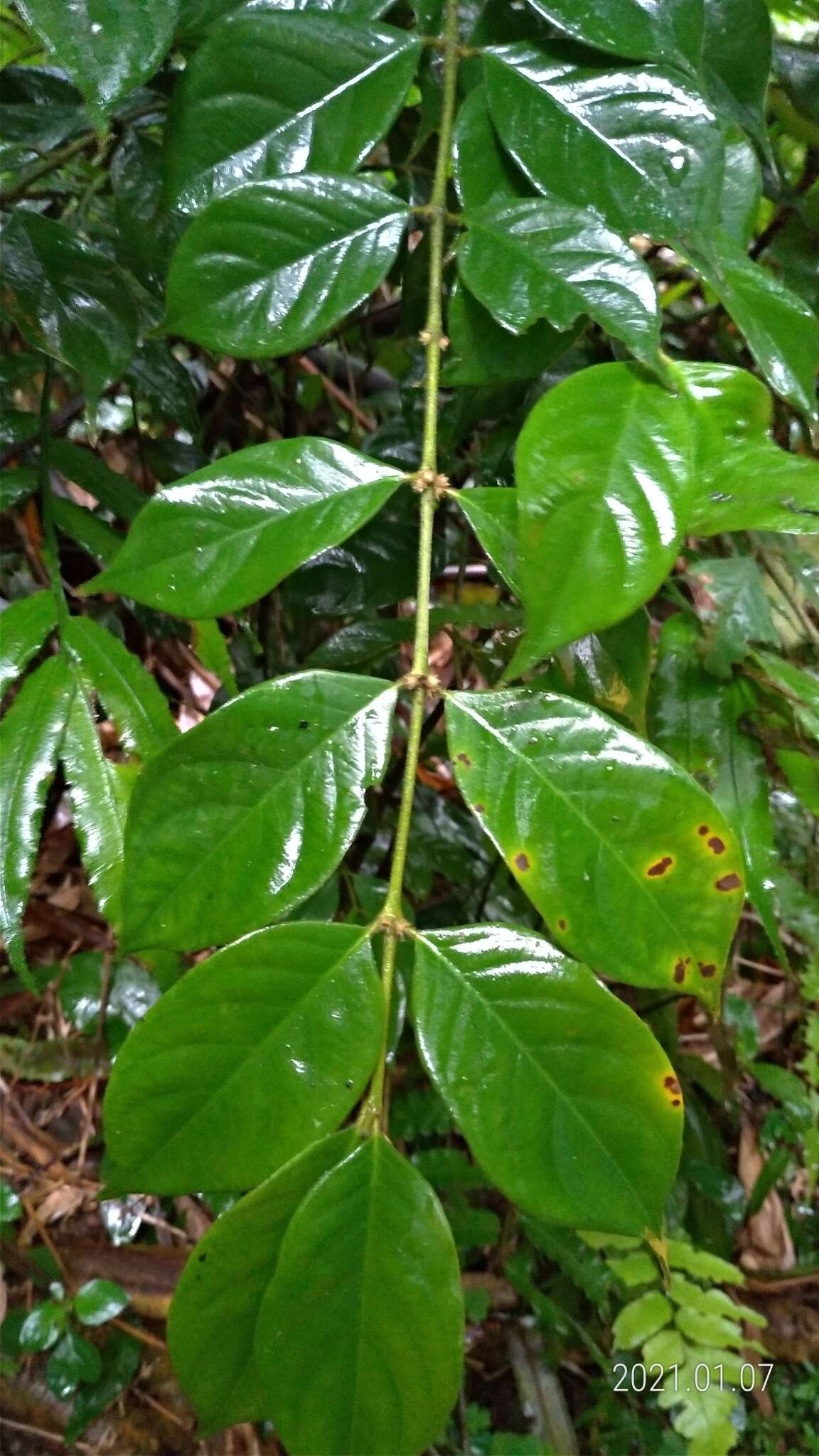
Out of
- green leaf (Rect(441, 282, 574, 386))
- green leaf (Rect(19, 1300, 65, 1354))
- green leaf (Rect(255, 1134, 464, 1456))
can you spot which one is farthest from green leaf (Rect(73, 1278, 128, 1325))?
green leaf (Rect(441, 282, 574, 386))

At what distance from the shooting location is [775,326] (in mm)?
476

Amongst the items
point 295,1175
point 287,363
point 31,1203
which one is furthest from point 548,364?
point 31,1203

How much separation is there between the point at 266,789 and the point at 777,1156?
1.16 m

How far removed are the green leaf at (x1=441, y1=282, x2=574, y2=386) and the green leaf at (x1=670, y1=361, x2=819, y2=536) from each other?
0.07 m

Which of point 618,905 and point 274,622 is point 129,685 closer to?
point 618,905

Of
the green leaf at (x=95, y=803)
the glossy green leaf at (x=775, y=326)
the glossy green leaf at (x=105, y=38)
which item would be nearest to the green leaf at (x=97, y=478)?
the green leaf at (x=95, y=803)

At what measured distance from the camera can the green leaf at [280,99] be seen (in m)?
0.45

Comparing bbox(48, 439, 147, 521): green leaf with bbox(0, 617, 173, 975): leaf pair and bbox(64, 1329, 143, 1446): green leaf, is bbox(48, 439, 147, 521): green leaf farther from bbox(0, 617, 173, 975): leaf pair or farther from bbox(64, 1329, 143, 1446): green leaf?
bbox(64, 1329, 143, 1446): green leaf

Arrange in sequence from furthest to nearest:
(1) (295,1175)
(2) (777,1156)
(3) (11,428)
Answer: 1. (2) (777,1156)
2. (3) (11,428)
3. (1) (295,1175)

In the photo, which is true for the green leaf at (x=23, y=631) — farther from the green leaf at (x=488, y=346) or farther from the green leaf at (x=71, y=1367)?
the green leaf at (x=71, y=1367)

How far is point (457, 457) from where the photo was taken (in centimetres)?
82

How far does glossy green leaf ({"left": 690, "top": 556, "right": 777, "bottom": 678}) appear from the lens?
51 centimetres

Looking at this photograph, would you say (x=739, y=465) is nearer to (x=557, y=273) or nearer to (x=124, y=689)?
(x=557, y=273)

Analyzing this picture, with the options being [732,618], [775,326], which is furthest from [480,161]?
[732,618]
